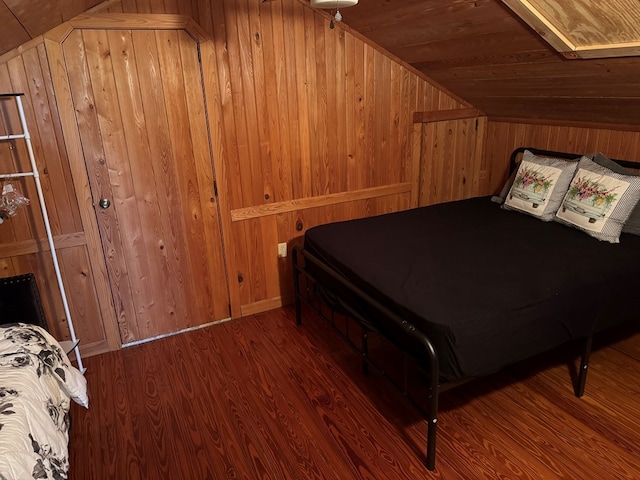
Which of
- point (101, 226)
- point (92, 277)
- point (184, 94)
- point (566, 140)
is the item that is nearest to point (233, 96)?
point (184, 94)

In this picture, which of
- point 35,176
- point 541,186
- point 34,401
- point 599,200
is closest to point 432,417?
point 34,401

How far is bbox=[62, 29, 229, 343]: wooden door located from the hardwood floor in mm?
390

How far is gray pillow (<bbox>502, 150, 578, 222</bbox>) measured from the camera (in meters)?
2.88

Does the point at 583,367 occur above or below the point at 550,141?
below

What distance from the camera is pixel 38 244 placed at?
2566 millimetres

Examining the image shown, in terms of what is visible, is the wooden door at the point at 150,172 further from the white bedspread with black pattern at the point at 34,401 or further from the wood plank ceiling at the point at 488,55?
the white bedspread with black pattern at the point at 34,401

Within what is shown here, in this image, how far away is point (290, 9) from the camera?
284cm

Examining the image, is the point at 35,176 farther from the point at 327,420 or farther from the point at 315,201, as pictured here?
the point at 327,420

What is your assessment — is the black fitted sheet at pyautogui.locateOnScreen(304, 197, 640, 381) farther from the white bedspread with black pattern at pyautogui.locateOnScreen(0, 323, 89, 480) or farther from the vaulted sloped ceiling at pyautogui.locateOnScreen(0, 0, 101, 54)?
the vaulted sloped ceiling at pyautogui.locateOnScreen(0, 0, 101, 54)

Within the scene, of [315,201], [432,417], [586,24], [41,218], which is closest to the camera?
[432,417]

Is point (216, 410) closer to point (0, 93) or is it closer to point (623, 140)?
point (0, 93)

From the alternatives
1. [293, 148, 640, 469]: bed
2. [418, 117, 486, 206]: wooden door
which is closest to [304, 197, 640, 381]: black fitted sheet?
[293, 148, 640, 469]: bed

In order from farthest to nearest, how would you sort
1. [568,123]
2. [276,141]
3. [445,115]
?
[445,115] < [568,123] < [276,141]

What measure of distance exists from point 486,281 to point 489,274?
0.09 m
